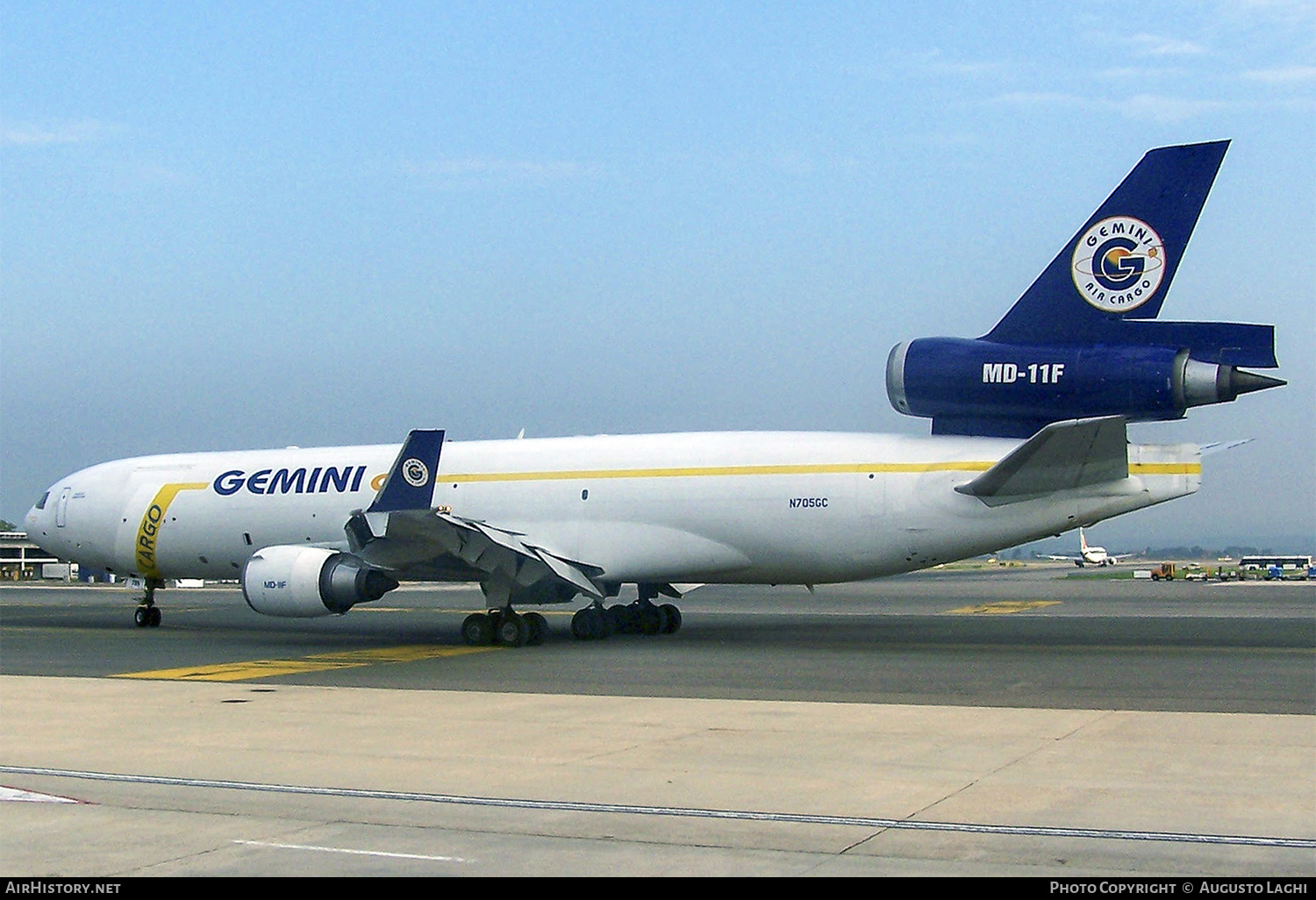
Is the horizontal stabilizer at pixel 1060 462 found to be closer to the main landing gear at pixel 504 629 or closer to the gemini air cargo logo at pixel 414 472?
the main landing gear at pixel 504 629

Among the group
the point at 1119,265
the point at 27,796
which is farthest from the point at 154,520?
the point at 27,796

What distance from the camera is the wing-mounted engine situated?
18.7 metres

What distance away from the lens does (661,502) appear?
22656 millimetres

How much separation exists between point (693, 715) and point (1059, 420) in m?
9.64

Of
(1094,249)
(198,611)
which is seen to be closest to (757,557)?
(1094,249)

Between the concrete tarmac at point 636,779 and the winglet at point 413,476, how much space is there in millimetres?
3110

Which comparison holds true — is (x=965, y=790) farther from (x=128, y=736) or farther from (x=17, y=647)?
(x=17, y=647)

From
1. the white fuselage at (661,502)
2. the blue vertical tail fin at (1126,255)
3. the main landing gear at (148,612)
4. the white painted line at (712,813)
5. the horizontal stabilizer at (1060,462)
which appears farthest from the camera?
the main landing gear at (148,612)

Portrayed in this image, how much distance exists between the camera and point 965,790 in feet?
28.8

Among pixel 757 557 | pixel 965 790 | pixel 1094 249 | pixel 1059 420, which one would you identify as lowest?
pixel 965 790

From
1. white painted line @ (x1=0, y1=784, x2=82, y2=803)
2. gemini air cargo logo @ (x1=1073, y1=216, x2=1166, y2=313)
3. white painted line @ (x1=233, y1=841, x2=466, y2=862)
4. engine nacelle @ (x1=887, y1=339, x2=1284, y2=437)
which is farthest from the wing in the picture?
white painted line @ (x1=233, y1=841, x2=466, y2=862)

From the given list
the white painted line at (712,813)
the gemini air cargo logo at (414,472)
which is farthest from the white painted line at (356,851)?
the gemini air cargo logo at (414,472)

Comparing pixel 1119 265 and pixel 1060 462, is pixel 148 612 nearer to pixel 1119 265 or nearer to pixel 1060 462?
pixel 1060 462

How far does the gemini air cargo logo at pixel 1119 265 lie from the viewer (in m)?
19.4
